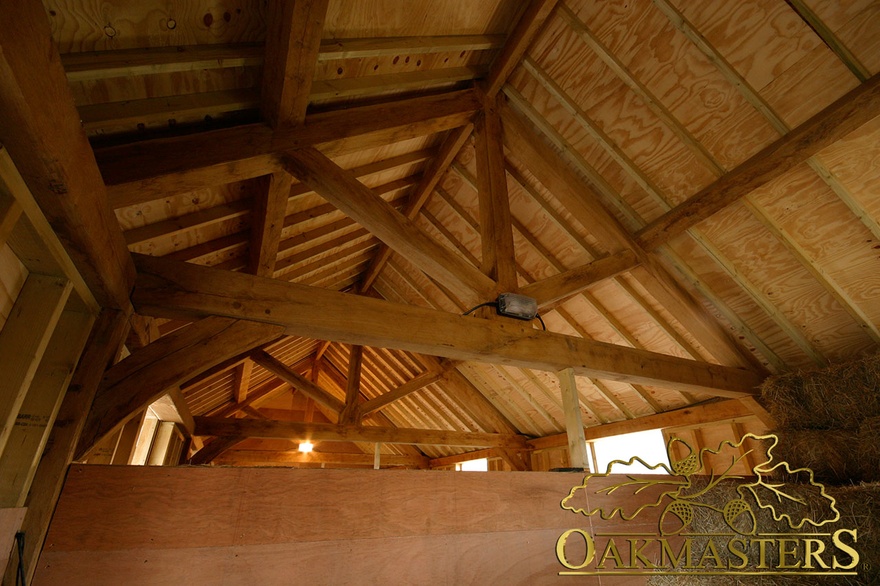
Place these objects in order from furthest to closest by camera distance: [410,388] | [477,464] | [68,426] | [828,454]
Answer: [477,464] → [410,388] → [828,454] → [68,426]

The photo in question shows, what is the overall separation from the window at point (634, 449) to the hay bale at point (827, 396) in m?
1.70

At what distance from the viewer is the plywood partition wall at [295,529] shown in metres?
1.42

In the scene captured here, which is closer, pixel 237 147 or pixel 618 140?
pixel 237 147

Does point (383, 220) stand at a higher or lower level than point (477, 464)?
higher

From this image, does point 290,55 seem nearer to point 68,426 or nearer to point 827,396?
point 68,426

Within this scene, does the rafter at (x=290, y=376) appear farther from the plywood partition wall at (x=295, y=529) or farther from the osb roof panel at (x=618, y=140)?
the plywood partition wall at (x=295, y=529)

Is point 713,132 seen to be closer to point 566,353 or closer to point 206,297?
point 566,353

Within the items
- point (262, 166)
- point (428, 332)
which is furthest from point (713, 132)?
point (262, 166)

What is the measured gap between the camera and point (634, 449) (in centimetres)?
542

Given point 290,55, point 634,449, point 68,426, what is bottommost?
point 68,426

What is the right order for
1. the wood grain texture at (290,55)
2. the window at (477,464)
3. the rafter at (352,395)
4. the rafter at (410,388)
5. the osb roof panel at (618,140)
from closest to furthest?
the wood grain texture at (290,55) → the osb roof panel at (618,140) → the rafter at (352,395) → the rafter at (410,388) → the window at (477,464)

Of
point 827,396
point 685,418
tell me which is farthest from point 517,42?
point 685,418

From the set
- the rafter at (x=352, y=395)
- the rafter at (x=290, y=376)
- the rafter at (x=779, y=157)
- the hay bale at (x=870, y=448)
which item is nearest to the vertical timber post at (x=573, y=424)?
the rafter at (x=779, y=157)

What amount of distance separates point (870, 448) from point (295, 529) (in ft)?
11.4
